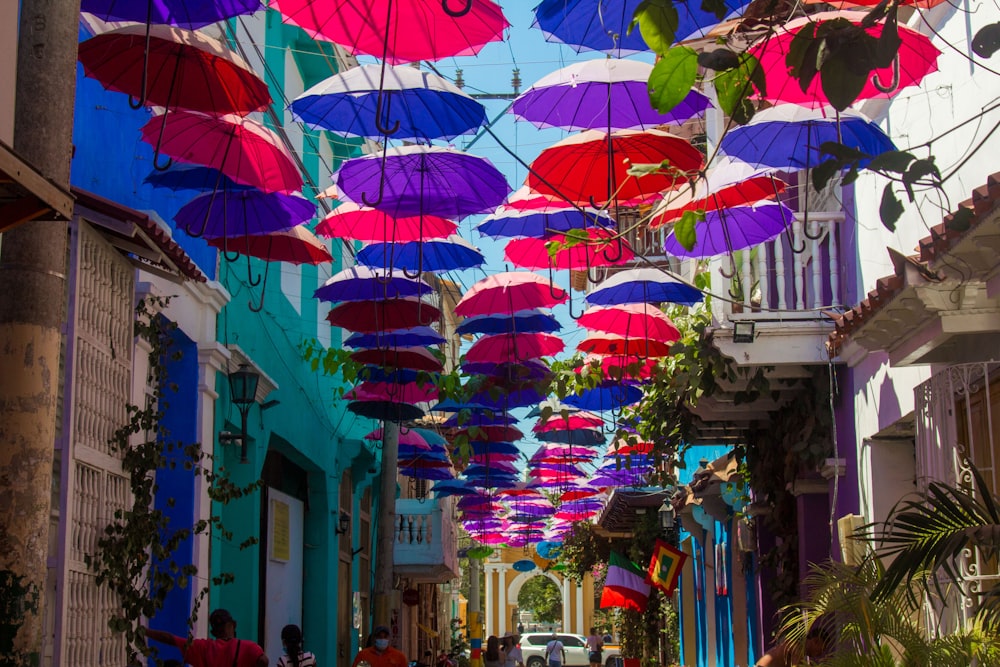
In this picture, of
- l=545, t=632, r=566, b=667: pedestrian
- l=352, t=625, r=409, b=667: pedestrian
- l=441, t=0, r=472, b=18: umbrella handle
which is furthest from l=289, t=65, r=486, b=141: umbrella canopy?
l=545, t=632, r=566, b=667: pedestrian

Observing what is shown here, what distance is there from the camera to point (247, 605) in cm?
1288

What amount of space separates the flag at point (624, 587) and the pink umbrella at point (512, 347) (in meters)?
11.9

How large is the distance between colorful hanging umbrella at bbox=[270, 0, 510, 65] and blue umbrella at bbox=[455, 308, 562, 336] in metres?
5.72

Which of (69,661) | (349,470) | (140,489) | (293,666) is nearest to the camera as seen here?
(69,661)

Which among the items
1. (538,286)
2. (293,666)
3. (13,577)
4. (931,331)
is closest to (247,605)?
(293,666)

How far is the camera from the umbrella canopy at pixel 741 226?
987 centimetres

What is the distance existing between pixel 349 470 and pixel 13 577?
60.7 ft

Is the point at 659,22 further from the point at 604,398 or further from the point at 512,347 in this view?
the point at 604,398

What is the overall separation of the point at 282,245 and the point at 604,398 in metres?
6.76

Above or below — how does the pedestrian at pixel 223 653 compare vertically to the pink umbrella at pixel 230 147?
below

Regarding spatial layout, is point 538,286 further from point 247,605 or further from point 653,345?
point 247,605

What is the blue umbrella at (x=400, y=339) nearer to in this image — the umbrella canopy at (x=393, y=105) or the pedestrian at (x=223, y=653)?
the pedestrian at (x=223, y=653)

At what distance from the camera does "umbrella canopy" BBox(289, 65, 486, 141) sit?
7777mm

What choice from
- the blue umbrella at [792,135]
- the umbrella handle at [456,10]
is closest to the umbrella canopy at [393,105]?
the umbrella handle at [456,10]
